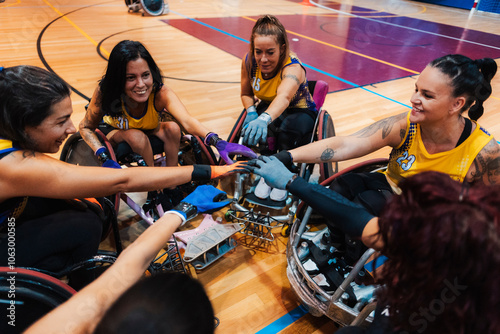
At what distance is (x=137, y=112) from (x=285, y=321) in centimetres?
162

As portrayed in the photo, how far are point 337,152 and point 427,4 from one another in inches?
578

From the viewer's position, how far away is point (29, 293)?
1.08 meters

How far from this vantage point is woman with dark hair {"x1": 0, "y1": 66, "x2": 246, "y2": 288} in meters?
1.25

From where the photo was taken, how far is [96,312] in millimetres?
901

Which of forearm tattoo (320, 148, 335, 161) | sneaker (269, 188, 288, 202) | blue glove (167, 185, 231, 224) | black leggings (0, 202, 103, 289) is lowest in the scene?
sneaker (269, 188, 288, 202)

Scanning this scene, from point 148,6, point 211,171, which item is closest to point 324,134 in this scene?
point 211,171

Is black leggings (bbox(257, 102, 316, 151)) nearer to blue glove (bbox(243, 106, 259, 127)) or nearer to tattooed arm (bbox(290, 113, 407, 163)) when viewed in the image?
blue glove (bbox(243, 106, 259, 127))

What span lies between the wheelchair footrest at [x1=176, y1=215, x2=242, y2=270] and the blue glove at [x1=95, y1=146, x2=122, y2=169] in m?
0.59

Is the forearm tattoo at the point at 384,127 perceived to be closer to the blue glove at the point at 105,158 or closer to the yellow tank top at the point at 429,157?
the yellow tank top at the point at 429,157

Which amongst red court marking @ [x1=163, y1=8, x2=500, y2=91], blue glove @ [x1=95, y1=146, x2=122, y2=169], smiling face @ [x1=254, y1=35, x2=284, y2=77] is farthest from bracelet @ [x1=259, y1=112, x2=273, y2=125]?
red court marking @ [x1=163, y1=8, x2=500, y2=91]

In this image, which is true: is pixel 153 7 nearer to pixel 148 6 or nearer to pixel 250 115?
pixel 148 6

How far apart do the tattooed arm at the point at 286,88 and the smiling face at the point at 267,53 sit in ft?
0.35

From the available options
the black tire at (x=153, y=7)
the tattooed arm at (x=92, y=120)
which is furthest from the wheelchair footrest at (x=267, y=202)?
the black tire at (x=153, y=7)

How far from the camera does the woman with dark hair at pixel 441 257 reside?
28.7 inches
